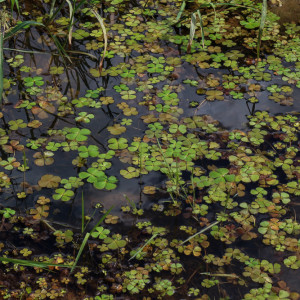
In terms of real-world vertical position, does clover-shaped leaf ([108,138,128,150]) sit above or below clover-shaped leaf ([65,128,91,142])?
below

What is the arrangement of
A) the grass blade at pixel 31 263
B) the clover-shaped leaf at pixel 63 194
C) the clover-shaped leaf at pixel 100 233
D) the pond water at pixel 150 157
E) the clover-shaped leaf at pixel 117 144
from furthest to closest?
the clover-shaped leaf at pixel 117 144, the clover-shaped leaf at pixel 63 194, the clover-shaped leaf at pixel 100 233, the pond water at pixel 150 157, the grass blade at pixel 31 263

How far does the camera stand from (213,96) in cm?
358

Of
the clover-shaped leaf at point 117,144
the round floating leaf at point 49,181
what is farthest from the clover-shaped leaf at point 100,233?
the clover-shaped leaf at point 117,144

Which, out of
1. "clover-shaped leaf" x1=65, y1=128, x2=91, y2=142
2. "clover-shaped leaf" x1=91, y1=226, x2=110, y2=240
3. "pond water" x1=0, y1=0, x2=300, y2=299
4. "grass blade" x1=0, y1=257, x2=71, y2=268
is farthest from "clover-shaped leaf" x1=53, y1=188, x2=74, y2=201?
"grass blade" x1=0, y1=257, x2=71, y2=268

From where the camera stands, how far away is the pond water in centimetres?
246

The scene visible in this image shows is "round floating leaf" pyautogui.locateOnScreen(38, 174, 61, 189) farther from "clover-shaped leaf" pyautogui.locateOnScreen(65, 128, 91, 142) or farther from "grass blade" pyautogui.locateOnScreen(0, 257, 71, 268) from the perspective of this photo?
"grass blade" pyautogui.locateOnScreen(0, 257, 71, 268)

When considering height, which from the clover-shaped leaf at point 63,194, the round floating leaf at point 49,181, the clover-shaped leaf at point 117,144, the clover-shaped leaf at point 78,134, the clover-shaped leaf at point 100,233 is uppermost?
the clover-shaped leaf at point 78,134

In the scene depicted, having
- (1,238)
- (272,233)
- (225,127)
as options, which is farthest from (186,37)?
(1,238)

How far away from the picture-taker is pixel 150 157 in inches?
121

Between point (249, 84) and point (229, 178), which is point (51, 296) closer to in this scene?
point (229, 178)

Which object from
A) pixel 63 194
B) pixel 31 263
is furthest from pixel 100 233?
pixel 31 263

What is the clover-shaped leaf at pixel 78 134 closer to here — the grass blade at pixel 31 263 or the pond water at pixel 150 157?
the pond water at pixel 150 157

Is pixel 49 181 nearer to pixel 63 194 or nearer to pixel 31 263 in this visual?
pixel 63 194

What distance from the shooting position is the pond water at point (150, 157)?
8.08 ft
